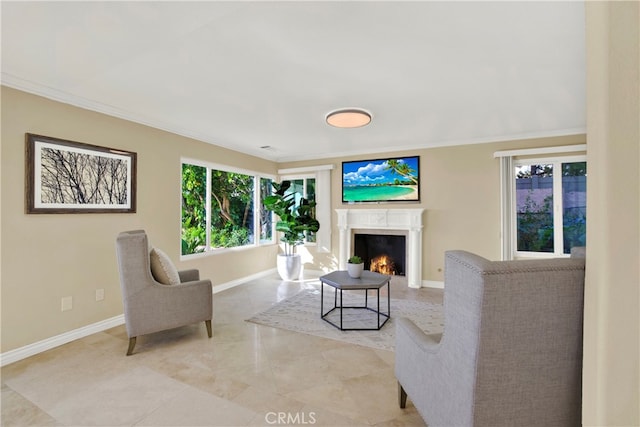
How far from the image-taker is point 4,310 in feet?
7.88

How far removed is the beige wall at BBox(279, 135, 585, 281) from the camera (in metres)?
4.35

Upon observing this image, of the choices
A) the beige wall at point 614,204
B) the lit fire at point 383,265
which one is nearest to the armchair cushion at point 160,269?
the beige wall at point 614,204

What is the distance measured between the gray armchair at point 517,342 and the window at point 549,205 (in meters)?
3.79

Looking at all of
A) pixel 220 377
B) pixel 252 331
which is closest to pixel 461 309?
pixel 220 377

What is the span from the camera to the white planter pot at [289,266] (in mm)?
5109

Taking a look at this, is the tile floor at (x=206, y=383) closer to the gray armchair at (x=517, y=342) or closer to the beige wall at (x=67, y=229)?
the beige wall at (x=67, y=229)

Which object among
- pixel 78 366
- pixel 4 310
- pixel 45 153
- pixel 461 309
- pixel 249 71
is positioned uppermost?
pixel 249 71

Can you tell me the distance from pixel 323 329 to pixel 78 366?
6.94ft

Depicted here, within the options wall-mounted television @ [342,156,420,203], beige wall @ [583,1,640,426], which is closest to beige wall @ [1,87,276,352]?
wall-mounted television @ [342,156,420,203]

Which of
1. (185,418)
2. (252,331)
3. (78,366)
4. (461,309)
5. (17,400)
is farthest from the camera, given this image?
(252,331)

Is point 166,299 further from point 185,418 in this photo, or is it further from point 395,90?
point 395,90

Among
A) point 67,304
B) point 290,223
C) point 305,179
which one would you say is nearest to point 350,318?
point 290,223

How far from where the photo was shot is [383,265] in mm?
5285

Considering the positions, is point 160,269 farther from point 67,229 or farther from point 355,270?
point 355,270
